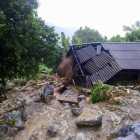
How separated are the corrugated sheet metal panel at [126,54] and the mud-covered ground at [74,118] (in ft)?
13.8

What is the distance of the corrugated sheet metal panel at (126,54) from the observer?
10438 mm

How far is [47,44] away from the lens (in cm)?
561

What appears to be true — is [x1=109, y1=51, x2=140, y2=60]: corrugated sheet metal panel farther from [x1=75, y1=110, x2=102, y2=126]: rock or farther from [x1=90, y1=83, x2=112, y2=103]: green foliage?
[x1=75, y1=110, x2=102, y2=126]: rock

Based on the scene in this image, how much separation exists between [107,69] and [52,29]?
225 inches

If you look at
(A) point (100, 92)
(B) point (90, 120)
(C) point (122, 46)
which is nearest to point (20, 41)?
(B) point (90, 120)

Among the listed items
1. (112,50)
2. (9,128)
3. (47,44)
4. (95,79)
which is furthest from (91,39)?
(9,128)

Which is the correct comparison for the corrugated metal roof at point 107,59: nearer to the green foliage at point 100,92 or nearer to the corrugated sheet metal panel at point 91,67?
the corrugated sheet metal panel at point 91,67

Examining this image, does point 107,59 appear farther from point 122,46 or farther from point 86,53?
point 86,53

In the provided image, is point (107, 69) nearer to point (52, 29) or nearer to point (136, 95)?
point (136, 95)

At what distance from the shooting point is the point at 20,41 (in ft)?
14.4

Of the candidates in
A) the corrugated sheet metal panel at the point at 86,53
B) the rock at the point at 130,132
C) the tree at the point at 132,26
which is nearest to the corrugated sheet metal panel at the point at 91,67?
the corrugated sheet metal panel at the point at 86,53

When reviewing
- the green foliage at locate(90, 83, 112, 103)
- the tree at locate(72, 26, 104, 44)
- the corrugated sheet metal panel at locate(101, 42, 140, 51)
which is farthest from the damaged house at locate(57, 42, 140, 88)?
the tree at locate(72, 26, 104, 44)

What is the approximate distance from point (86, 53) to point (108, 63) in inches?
107

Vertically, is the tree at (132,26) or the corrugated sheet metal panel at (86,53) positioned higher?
the tree at (132,26)
